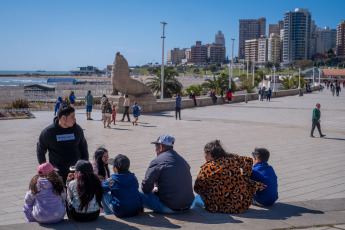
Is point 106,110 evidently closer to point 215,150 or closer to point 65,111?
point 65,111

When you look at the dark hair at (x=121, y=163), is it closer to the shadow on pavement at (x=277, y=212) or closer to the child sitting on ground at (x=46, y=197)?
the child sitting on ground at (x=46, y=197)

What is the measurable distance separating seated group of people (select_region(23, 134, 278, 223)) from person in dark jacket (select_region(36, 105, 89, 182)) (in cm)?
32

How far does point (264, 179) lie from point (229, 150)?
5.62 m

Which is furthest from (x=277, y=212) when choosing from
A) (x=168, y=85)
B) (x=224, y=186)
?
(x=168, y=85)

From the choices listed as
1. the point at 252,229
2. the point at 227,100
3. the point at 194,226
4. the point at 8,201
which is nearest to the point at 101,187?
the point at 194,226

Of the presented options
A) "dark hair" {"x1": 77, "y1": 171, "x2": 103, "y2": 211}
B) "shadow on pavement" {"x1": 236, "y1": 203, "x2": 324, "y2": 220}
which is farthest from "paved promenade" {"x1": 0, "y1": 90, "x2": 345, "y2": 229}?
"dark hair" {"x1": 77, "y1": 171, "x2": 103, "y2": 211}

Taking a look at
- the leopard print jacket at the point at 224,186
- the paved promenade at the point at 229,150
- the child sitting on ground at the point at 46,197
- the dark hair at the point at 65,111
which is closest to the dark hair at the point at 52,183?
the child sitting on ground at the point at 46,197

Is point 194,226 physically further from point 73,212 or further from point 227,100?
point 227,100

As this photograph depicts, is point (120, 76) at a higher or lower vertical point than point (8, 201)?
higher

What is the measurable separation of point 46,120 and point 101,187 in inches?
547

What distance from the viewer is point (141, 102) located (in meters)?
21.2

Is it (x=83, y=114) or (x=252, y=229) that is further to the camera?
(x=83, y=114)

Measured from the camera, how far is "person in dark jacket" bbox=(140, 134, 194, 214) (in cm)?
495

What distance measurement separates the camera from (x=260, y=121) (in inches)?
745
